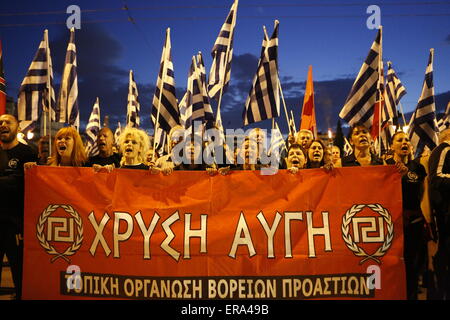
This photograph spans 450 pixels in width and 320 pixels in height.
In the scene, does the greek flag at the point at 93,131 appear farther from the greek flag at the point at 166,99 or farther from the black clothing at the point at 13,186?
the black clothing at the point at 13,186

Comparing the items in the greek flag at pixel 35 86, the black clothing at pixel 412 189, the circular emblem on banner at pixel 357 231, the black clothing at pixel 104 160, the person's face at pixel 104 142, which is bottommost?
the circular emblem on banner at pixel 357 231

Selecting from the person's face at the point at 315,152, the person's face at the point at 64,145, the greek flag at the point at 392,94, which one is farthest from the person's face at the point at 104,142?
the greek flag at the point at 392,94

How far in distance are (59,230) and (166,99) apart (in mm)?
3667

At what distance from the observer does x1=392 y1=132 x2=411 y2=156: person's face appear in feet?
17.9

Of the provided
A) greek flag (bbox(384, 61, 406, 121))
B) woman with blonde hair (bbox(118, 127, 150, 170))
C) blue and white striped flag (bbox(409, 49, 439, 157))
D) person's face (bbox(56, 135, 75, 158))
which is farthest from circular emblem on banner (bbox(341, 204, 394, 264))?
greek flag (bbox(384, 61, 406, 121))

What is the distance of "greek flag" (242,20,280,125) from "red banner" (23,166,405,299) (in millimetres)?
2648

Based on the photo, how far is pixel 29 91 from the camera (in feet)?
27.8

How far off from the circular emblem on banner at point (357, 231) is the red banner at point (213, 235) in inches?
0.4

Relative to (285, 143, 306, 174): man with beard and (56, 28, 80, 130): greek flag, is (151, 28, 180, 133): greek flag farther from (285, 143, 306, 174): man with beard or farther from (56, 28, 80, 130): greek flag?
(285, 143, 306, 174): man with beard

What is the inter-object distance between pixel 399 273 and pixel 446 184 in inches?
46.3

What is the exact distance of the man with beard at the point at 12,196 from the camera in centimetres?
473
